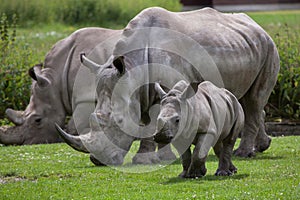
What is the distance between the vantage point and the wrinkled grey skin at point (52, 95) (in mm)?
14078

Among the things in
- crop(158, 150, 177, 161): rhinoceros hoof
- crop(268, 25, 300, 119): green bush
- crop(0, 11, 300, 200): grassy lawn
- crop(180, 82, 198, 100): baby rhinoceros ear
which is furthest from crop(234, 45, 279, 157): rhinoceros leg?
crop(268, 25, 300, 119): green bush

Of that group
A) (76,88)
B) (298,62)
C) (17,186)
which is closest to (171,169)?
(17,186)

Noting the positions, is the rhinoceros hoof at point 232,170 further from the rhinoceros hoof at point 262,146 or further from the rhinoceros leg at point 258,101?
the rhinoceros hoof at point 262,146

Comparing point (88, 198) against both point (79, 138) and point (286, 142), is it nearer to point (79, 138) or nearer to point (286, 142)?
point (79, 138)

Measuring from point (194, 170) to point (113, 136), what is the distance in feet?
4.78

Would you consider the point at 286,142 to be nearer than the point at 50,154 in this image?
No

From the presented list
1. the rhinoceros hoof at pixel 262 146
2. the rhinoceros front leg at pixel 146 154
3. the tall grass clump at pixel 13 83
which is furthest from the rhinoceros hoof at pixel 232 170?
the tall grass clump at pixel 13 83

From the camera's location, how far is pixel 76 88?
1367 centimetres

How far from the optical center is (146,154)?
36.9 feet

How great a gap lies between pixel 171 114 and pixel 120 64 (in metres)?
1.81

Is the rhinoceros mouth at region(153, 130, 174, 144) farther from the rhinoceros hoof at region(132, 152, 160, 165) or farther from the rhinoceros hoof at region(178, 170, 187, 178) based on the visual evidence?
the rhinoceros hoof at region(132, 152, 160, 165)

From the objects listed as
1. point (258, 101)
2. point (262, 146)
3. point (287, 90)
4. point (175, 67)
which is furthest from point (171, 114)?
point (287, 90)

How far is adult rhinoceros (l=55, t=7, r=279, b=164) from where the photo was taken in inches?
414

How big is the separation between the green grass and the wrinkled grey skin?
76.8 inches
